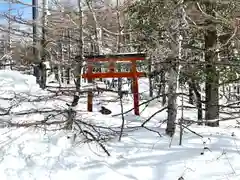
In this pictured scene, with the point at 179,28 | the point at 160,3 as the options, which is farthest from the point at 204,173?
the point at 160,3

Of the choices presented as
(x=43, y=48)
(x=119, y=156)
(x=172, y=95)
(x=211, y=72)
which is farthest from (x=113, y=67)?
(x=43, y=48)

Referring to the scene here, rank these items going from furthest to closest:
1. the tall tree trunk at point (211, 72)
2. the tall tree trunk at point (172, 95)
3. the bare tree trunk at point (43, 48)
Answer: the bare tree trunk at point (43, 48) → the tall tree trunk at point (211, 72) → the tall tree trunk at point (172, 95)

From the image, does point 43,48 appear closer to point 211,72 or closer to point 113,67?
point 113,67

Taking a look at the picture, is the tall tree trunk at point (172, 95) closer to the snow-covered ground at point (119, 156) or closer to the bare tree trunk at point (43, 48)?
the snow-covered ground at point (119, 156)

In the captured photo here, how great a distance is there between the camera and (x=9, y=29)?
1269 centimetres

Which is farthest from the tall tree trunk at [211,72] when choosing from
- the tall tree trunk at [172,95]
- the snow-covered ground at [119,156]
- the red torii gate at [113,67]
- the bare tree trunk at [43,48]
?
the bare tree trunk at [43,48]

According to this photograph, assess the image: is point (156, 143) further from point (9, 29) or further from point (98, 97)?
point (9, 29)

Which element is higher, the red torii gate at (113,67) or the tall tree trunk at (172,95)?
the red torii gate at (113,67)

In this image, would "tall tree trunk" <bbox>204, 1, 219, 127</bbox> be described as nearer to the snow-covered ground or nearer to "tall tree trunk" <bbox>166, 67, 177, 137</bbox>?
"tall tree trunk" <bbox>166, 67, 177, 137</bbox>

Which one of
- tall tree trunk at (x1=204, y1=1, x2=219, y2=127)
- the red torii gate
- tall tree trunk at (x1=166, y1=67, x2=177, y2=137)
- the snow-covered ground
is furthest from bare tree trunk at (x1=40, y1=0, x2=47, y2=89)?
the snow-covered ground

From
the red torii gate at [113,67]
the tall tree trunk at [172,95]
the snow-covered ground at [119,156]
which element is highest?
the red torii gate at [113,67]

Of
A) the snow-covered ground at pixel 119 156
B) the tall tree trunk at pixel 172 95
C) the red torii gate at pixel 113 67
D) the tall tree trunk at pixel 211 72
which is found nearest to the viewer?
the snow-covered ground at pixel 119 156

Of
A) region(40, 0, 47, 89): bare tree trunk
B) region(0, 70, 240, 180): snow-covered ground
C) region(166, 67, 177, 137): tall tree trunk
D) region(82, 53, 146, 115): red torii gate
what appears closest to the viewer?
region(0, 70, 240, 180): snow-covered ground

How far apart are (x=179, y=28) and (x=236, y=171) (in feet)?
7.90
